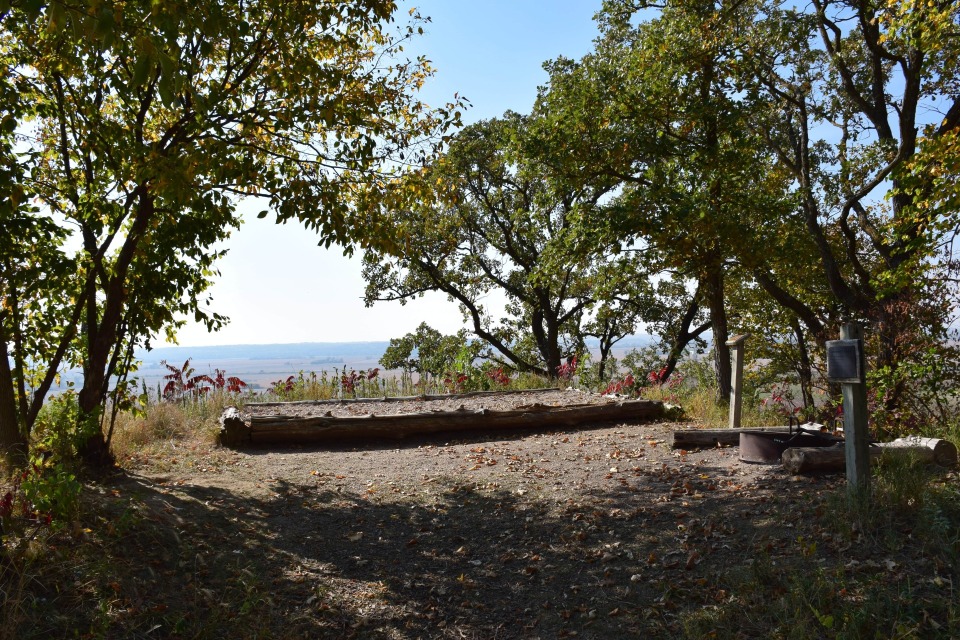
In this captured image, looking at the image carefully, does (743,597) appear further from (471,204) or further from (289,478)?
(471,204)

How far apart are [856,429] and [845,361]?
50 cm

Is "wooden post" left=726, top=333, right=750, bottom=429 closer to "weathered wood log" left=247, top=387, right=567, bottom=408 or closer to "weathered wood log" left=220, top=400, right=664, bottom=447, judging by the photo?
"weathered wood log" left=220, top=400, right=664, bottom=447

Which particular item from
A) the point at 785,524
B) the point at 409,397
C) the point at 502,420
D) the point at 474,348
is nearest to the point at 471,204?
the point at 474,348

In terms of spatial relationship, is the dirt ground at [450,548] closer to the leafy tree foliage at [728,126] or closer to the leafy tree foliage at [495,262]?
the leafy tree foliage at [728,126]

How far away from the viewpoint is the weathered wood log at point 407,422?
8.68 meters

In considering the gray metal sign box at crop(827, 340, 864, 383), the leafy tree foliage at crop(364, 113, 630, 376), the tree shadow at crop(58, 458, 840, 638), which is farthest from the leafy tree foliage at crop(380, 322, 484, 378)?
the gray metal sign box at crop(827, 340, 864, 383)

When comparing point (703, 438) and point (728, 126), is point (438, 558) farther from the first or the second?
point (728, 126)

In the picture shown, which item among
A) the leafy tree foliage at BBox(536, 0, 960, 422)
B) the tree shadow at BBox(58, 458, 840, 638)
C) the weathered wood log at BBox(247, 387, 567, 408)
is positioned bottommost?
the tree shadow at BBox(58, 458, 840, 638)

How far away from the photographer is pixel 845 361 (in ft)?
16.0

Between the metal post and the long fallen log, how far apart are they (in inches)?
26.7

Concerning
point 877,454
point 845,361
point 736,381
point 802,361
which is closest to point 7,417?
point 845,361

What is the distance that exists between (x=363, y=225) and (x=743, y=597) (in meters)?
3.87

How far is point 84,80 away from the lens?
19.5 ft

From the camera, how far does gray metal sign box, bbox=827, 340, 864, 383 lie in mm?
4805
